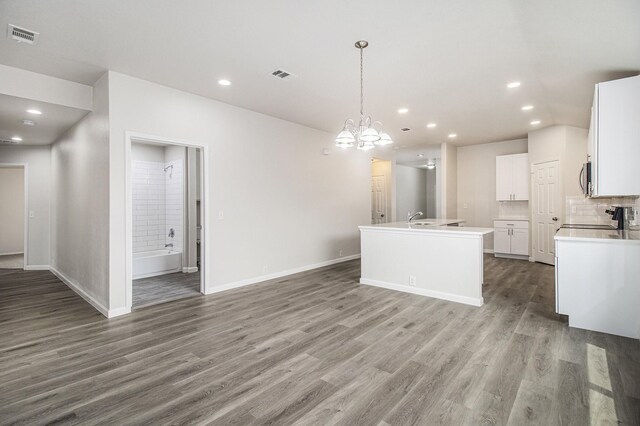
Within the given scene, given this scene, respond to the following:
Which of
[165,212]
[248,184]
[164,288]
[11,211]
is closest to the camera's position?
[164,288]

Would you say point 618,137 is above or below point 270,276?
above

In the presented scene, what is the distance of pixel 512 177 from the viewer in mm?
7285

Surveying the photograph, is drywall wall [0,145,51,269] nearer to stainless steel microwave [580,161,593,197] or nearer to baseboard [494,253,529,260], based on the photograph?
stainless steel microwave [580,161,593,197]

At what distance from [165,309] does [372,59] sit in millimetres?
3795

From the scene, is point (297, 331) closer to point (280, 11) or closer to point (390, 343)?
point (390, 343)

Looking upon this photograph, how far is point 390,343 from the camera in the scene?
114 inches

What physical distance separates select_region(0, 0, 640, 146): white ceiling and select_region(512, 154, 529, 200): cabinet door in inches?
97.5

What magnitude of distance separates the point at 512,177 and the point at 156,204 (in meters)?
7.95

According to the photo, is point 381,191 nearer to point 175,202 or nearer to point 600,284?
point 175,202

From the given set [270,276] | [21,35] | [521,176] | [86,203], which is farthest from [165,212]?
[521,176]

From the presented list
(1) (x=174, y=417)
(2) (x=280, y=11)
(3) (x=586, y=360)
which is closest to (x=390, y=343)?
(3) (x=586, y=360)

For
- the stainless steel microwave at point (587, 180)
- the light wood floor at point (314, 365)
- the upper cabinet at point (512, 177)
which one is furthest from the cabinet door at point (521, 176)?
the light wood floor at point (314, 365)

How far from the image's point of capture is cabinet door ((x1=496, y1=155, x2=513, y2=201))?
7316 millimetres

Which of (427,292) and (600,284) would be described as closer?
(600,284)
